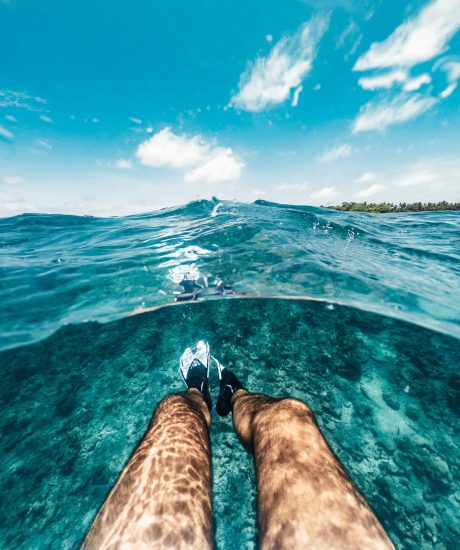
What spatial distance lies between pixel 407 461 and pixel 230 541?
299cm

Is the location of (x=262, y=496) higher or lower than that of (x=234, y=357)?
higher

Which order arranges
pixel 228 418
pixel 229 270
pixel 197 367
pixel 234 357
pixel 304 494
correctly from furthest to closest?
pixel 229 270 < pixel 234 357 < pixel 197 367 < pixel 228 418 < pixel 304 494

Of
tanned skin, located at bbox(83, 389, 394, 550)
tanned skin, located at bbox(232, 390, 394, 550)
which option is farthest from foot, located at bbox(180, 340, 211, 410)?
tanned skin, located at bbox(232, 390, 394, 550)

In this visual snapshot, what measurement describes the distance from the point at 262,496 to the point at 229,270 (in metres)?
6.64

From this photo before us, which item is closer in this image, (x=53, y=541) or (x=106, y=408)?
(x=53, y=541)

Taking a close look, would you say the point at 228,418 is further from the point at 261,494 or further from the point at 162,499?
the point at 162,499

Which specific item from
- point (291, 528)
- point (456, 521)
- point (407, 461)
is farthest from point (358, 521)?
point (407, 461)

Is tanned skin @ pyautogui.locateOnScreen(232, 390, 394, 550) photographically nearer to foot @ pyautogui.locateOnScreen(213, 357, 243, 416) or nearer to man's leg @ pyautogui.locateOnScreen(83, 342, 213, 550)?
man's leg @ pyautogui.locateOnScreen(83, 342, 213, 550)

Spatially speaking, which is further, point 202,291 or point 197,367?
point 202,291

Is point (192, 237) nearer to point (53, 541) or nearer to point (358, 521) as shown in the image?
point (53, 541)

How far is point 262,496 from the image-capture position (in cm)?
177

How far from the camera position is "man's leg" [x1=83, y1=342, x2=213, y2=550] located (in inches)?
59.9

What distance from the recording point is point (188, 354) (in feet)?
18.2

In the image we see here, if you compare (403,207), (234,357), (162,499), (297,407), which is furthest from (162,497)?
(403,207)
